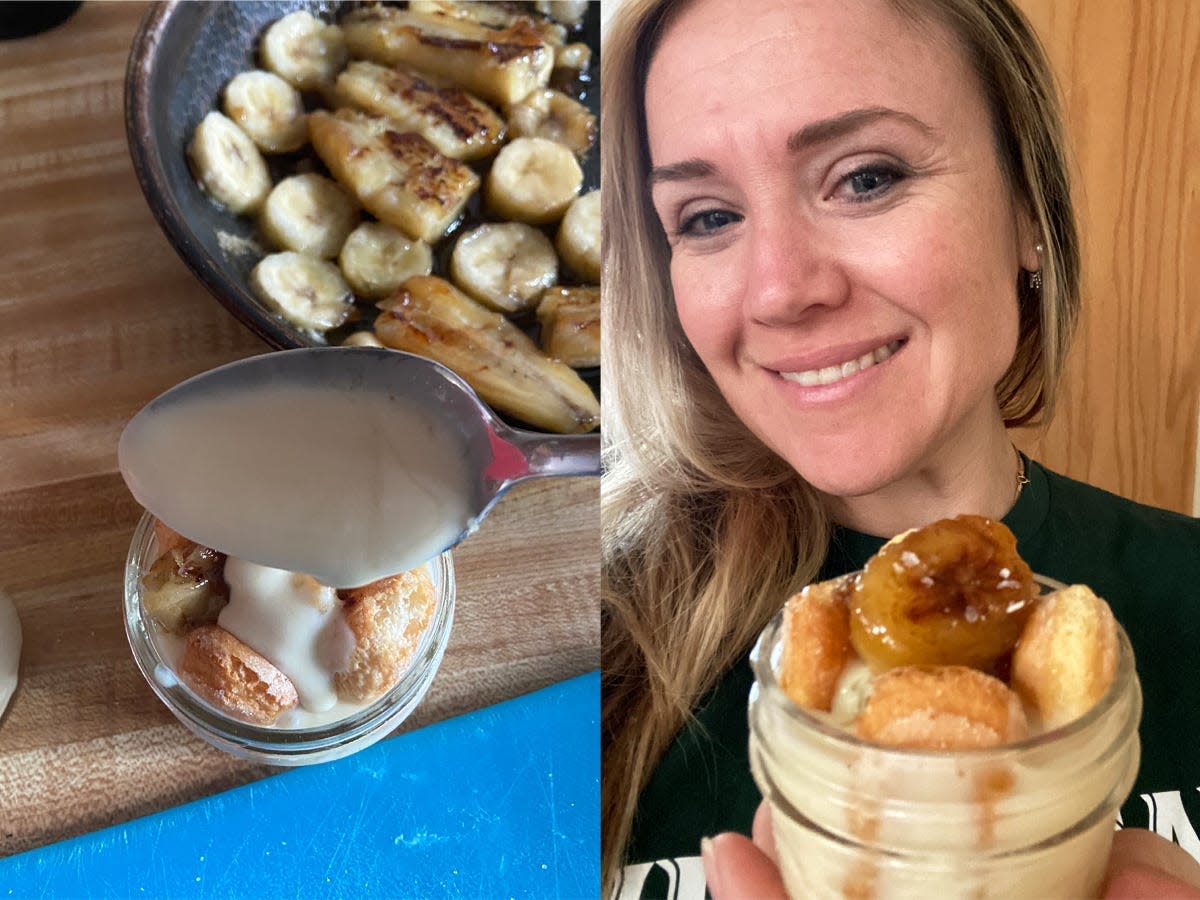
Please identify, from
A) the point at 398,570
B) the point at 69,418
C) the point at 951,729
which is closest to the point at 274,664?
the point at 398,570

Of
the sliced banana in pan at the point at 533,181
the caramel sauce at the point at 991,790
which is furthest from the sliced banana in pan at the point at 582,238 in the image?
the caramel sauce at the point at 991,790

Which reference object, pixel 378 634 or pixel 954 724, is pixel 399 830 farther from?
pixel 954 724

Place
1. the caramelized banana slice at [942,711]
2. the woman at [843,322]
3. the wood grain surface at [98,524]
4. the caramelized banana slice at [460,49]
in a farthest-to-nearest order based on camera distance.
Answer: the caramelized banana slice at [460,49] → the wood grain surface at [98,524] → the woman at [843,322] → the caramelized banana slice at [942,711]

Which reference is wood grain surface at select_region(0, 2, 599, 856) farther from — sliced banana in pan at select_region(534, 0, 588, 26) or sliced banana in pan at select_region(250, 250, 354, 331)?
sliced banana in pan at select_region(534, 0, 588, 26)

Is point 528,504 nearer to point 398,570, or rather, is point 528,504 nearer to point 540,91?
point 398,570

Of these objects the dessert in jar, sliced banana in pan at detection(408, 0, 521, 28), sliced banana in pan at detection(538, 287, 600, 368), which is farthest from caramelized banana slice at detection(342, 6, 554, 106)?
the dessert in jar

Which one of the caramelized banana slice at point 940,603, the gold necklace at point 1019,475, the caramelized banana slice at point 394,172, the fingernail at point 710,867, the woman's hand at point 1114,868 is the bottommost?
the fingernail at point 710,867

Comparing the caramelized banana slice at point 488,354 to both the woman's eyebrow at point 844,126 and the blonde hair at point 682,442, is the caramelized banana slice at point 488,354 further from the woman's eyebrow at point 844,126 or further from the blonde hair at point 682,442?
the woman's eyebrow at point 844,126
